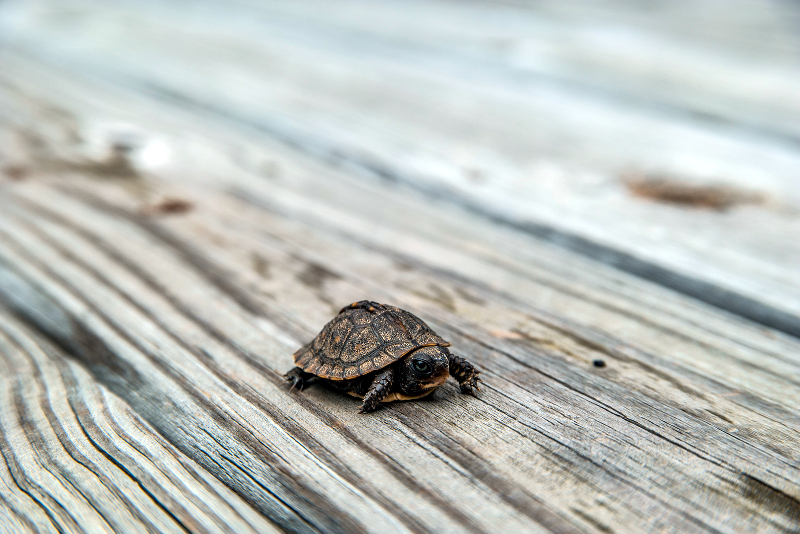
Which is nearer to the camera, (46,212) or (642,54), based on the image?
(46,212)

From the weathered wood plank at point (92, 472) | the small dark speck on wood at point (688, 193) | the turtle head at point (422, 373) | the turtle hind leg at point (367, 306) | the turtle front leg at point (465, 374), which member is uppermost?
the small dark speck on wood at point (688, 193)

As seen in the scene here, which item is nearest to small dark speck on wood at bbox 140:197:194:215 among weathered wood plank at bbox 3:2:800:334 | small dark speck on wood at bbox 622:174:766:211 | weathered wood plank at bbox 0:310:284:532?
weathered wood plank at bbox 3:2:800:334

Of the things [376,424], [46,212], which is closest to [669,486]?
[376,424]

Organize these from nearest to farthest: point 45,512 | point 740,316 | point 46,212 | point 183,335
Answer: point 45,512, point 183,335, point 740,316, point 46,212

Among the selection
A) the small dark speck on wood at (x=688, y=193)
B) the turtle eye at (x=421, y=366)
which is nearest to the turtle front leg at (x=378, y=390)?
the turtle eye at (x=421, y=366)

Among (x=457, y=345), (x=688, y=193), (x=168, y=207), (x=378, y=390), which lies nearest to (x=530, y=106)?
(x=688, y=193)

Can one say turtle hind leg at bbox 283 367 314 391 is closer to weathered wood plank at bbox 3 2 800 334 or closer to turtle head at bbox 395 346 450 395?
turtle head at bbox 395 346 450 395

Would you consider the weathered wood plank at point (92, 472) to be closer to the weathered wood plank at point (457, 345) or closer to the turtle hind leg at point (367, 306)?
the weathered wood plank at point (457, 345)

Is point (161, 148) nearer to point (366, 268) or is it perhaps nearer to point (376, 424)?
point (366, 268)

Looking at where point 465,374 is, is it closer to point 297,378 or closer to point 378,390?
point 378,390
